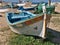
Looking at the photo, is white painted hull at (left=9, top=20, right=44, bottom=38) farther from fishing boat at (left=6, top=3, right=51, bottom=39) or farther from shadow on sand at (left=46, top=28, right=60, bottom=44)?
shadow on sand at (left=46, top=28, right=60, bottom=44)

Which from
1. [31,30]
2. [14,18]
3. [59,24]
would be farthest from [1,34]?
[59,24]

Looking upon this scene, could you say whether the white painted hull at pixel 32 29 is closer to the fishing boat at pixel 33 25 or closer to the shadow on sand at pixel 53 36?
the fishing boat at pixel 33 25

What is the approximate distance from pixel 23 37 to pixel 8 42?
2.55 ft

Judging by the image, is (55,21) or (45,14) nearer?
(45,14)

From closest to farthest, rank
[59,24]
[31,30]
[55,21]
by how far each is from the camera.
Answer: [31,30], [59,24], [55,21]

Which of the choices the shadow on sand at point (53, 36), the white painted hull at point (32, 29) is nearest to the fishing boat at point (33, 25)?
the white painted hull at point (32, 29)

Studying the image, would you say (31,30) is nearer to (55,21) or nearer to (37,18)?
(37,18)

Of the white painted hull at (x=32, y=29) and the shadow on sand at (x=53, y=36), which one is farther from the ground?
the white painted hull at (x=32, y=29)

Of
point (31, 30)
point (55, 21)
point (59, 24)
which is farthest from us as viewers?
point (55, 21)

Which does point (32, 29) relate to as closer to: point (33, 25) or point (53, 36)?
point (33, 25)

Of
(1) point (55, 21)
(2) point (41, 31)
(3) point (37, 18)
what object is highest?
(3) point (37, 18)

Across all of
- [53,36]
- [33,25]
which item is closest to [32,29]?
[33,25]

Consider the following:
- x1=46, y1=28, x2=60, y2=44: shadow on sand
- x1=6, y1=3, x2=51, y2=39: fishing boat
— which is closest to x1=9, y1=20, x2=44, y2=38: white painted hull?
x1=6, y1=3, x2=51, y2=39: fishing boat

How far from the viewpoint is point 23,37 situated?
384 inches
